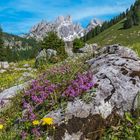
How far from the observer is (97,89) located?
908 cm

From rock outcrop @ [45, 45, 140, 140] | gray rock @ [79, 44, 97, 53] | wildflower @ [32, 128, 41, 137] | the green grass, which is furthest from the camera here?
gray rock @ [79, 44, 97, 53]

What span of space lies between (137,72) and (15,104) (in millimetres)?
3474

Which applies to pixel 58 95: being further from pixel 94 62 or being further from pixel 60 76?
pixel 94 62

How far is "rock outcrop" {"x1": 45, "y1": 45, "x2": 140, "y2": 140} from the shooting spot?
26.7 ft

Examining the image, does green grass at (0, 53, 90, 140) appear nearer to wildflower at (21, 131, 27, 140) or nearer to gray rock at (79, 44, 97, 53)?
wildflower at (21, 131, 27, 140)

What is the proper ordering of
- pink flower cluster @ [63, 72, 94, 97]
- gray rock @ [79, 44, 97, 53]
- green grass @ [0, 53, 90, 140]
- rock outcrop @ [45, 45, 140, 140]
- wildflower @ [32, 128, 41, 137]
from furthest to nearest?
gray rock @ [79, 44, 97, 53]
pink flower cluster @ [63, 72, 94, 97]
green grass @ [0, 53, 90, 140]
rock outcrop @ [45, 45, 140, 140]
wildflower @ [32, 128, 41, 137]

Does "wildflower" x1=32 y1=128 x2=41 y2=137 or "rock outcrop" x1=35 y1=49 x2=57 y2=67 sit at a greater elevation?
"rock outcrop" x1=35 y1=49 x2=57 y2=67

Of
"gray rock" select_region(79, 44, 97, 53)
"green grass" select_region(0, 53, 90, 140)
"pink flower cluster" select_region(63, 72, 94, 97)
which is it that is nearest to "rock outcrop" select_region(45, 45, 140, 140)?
"pink flower cluster" select_region(63, 72, 94, 97)

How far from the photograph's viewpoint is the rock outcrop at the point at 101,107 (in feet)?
26.7

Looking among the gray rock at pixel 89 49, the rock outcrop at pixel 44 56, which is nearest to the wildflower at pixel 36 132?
the gray rock at pixel 89 49

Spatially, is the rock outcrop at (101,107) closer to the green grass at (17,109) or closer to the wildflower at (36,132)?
the wildflower at (36,132)

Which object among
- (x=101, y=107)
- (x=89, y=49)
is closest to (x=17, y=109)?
(x=101, y=107)

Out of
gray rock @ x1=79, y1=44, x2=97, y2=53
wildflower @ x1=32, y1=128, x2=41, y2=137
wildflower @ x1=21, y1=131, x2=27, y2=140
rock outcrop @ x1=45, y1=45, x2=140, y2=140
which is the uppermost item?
gray rock @ x1=79, y1=44, x2=97, y2=53

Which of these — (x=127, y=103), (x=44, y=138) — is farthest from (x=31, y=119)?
(x=127, y=103)
